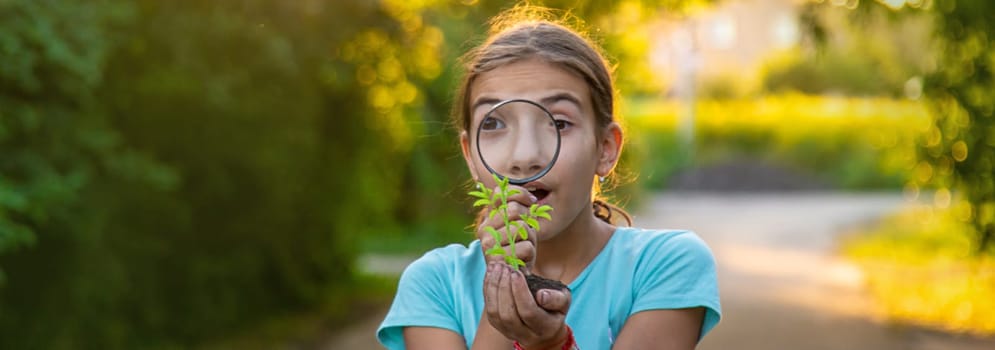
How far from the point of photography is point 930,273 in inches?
545

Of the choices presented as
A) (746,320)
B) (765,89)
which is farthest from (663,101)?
(746,320)

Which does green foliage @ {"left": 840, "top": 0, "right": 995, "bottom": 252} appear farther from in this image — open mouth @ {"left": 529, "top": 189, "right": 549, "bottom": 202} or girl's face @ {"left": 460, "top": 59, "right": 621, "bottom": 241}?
open mouth @ {"left": 529, "top": 189, "right": 549, "bottom": 202}

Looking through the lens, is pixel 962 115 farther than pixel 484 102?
Yes

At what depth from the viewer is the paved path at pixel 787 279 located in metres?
9.40

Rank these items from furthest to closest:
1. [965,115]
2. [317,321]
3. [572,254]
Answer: [317,321] → [965,115] → [572,254]

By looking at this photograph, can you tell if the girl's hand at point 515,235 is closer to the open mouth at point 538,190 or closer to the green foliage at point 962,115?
the open mouth at point 538,190

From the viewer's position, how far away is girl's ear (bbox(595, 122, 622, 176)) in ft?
8.03

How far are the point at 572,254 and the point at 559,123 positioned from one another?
27 cm

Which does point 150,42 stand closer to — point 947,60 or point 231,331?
point 231,331

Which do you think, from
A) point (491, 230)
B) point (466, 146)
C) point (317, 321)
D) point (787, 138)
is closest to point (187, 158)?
point (317, 321)

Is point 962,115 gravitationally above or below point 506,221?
above

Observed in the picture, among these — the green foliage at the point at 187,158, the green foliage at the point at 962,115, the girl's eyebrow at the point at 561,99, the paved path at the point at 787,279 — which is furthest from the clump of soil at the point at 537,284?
the green foliage at the point at 962,115

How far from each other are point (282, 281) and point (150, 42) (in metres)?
3.37

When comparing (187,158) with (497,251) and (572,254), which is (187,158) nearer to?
(572,254)
